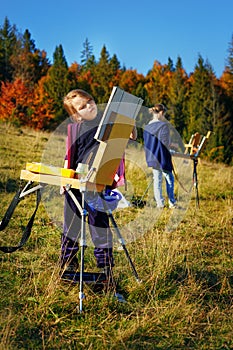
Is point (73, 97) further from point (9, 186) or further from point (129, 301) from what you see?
point (9, 186)

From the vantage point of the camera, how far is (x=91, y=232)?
332 centimetres

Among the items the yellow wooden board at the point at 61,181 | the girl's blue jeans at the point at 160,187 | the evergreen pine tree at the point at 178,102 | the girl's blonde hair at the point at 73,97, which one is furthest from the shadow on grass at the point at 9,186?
the evergreen pine tree at the point at 178,102

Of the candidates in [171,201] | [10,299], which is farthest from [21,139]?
[10,299]

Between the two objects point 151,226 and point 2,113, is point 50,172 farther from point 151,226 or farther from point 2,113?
point 2,113

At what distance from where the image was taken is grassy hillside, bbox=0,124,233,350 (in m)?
2.54

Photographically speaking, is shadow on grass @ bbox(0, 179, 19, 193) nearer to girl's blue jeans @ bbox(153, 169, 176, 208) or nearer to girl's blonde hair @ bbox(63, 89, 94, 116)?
girl's blue jeans @ bbox(153, 169, 176, 208)

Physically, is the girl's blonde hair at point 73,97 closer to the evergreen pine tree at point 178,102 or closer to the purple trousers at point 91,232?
the purple trousers at point 91,232

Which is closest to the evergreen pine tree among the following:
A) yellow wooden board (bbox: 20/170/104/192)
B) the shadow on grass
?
the shadow on grass

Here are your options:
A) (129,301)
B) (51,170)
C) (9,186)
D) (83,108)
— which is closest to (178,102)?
(9,186)

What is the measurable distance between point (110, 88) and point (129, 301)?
34.5m

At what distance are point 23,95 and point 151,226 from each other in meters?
28.0

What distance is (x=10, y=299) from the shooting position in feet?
9.54

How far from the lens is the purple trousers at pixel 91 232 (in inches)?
128

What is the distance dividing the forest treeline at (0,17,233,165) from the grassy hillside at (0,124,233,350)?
2084 cm
